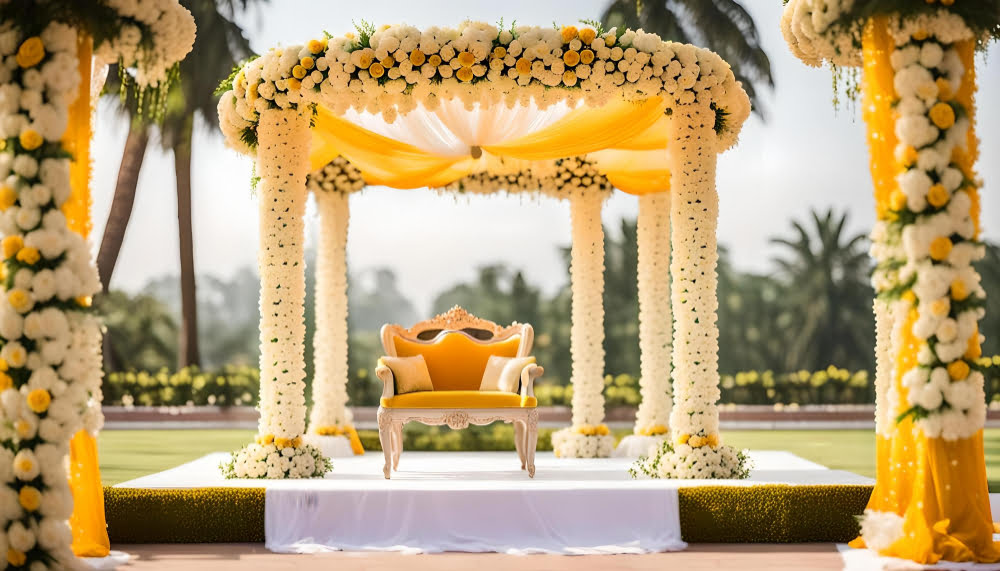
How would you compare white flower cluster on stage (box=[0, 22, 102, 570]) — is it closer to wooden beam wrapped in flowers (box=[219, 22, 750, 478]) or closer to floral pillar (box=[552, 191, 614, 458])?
wooden beam wrapped in flowers (box=[219, 22, 750, 478])

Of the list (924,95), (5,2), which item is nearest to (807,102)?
(924,95)

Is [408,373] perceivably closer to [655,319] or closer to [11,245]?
[655,319]

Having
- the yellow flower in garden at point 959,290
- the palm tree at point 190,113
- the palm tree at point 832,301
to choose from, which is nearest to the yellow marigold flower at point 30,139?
the yellow flower in garden at point 959,290

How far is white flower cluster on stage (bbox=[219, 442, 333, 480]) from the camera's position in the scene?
6.48 metres

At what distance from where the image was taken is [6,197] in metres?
3.92

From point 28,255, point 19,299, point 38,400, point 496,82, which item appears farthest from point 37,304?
point 496,82

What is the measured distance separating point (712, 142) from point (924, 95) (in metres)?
2.50

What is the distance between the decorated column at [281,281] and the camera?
22.0 feet

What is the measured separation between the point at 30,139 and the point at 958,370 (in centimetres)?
419

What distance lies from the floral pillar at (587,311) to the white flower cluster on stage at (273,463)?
312cm

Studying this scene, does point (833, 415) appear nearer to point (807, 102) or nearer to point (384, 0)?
point (807, 102)

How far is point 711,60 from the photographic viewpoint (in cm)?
667

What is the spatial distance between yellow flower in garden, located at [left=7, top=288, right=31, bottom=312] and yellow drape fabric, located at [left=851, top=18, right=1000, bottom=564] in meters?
3.87

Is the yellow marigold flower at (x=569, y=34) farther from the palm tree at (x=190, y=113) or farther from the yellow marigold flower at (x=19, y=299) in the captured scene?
the palm tree at (x=190, y=113)
